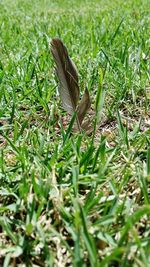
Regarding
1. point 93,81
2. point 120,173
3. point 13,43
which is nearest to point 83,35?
point 13,43

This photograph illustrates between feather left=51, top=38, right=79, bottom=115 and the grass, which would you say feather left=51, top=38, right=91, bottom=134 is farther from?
the grass

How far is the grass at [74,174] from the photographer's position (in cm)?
91

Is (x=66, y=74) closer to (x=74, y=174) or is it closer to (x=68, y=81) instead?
(x=68, y=81)

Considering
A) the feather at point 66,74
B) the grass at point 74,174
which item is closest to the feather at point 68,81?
the feather at point 66,74

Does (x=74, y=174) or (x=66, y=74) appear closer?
(x=74, y=174)

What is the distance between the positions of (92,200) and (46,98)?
31.5 inches

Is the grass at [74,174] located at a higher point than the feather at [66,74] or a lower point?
lower

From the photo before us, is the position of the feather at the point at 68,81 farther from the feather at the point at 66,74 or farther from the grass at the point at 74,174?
the grass at the point at 74,174

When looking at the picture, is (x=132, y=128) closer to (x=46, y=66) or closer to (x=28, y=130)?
(x=28, y=130)

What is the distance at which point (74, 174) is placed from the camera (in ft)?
3.67

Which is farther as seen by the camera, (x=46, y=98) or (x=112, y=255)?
(x=46, y=98)

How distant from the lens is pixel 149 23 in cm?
335

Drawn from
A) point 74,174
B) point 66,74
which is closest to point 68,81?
point 66,74

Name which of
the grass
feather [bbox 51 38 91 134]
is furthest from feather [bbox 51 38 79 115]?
the grass
